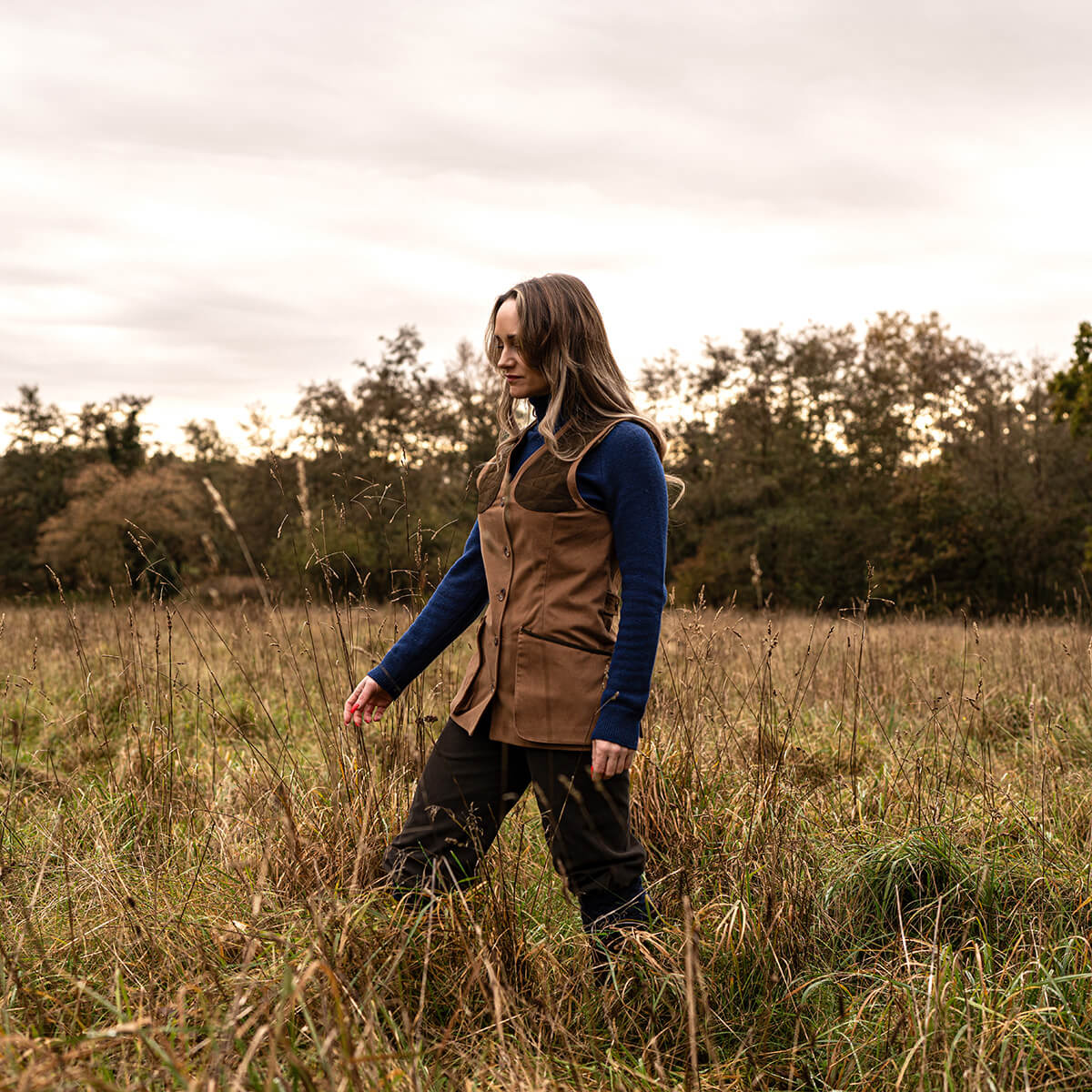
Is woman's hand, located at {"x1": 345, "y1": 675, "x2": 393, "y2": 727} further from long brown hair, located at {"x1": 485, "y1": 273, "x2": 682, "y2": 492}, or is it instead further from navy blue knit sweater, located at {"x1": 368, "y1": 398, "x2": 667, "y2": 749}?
long brown hair, located at {"x1": 485, "y1": 273, "x2": 682, "y2": 492}

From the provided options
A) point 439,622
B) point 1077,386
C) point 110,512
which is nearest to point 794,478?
point 1077,386

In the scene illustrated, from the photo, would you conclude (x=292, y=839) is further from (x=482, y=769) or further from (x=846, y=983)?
(x=846, y=983)

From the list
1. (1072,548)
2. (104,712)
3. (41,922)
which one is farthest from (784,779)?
(1072,548)

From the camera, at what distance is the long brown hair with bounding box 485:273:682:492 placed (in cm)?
261

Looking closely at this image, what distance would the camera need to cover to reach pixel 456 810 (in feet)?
8.55

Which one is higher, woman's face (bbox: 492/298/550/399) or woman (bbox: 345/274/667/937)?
woman's face (bbox: 492/298/550/399)

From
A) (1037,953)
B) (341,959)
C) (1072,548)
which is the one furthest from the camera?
(1072,548)

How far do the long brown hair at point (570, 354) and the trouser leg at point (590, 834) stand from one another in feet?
2.68

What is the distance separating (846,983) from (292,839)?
1.49 metres

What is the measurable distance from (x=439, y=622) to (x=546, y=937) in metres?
0.92

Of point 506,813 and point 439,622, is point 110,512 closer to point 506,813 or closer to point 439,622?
point 439,622

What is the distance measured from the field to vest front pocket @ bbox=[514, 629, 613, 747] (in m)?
0.34

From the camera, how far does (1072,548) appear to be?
22484 millimetres

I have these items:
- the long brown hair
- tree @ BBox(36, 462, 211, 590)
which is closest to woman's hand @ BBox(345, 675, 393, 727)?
the long brown hair
